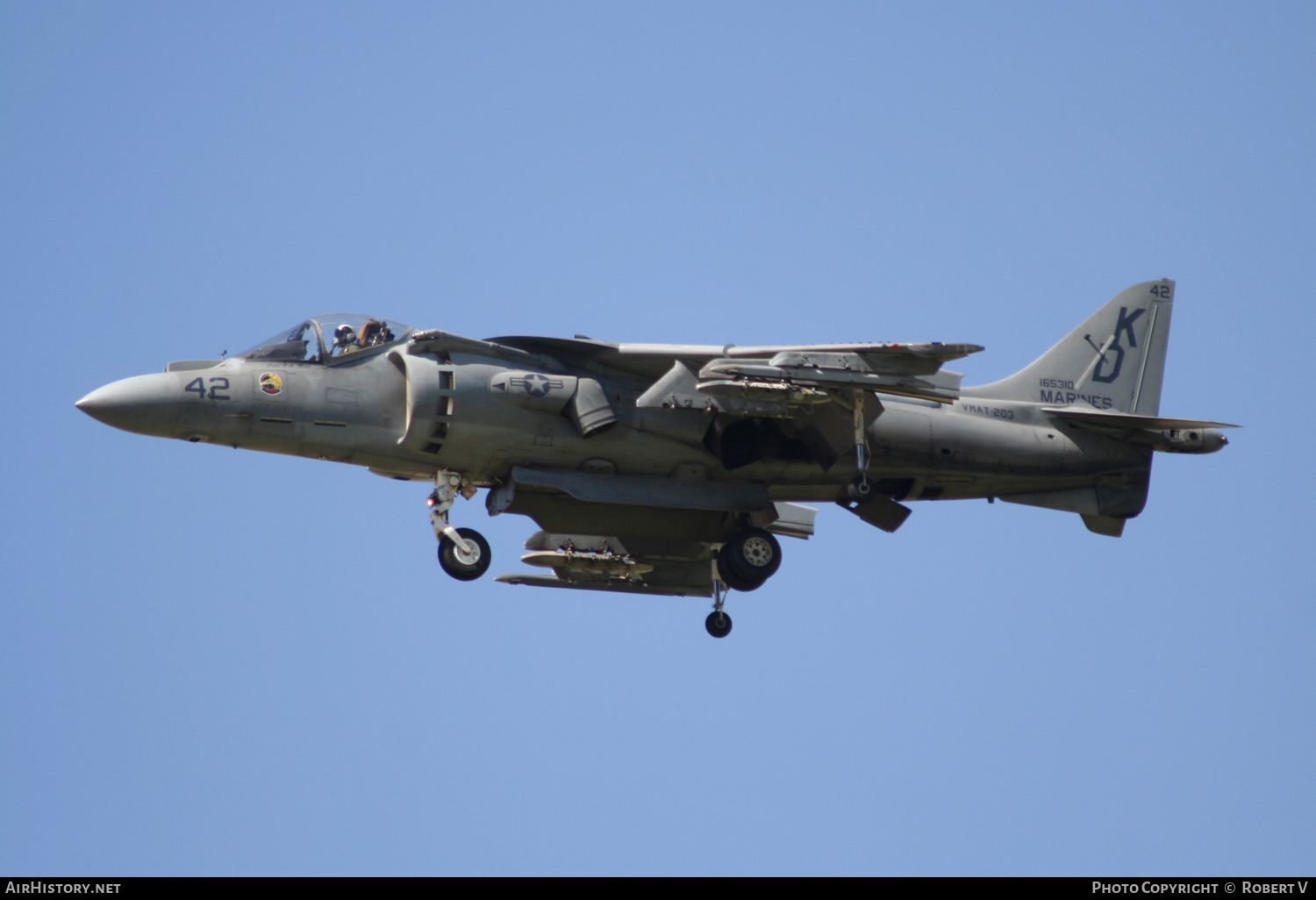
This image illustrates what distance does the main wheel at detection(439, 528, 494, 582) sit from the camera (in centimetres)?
2106

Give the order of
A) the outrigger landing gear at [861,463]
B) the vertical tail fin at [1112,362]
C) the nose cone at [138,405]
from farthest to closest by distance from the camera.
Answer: the vertical tail fin at [1112,362], the outrigger landing gear at [861,463], the nose cone at [138,405]

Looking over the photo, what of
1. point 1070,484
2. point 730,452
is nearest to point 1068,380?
point 1070,484

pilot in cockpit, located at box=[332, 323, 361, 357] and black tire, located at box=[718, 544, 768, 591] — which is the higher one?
pilot in cockpit, located at box=[332, 323, 361, 357]

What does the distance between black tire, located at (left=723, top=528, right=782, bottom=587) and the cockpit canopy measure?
5244 mm

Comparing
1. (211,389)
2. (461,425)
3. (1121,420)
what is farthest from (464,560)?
(1121,420)

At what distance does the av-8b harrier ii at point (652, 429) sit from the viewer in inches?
813

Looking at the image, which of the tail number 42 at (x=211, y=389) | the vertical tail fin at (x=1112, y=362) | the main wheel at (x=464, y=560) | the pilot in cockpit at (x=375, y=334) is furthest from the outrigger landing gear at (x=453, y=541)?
the vertical tail fin at (x=1112, y=362)

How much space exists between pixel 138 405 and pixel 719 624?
897 cm

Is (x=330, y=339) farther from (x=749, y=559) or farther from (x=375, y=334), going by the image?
(x=749, y=559)

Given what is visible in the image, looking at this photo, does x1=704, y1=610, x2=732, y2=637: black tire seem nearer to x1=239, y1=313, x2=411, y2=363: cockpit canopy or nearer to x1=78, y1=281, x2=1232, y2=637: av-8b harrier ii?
x1=78, y1=281, x2=1232, y2=637: av-8b harrier ii

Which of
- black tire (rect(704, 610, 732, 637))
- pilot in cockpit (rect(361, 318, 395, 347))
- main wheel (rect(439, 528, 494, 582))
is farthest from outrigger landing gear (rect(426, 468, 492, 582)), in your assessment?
black tire (rect(704, 610, 732, 637))

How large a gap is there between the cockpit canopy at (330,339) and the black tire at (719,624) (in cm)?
651

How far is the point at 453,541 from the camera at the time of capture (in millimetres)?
21141

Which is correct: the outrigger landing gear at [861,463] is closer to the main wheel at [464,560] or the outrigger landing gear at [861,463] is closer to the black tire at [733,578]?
the black tire at [733,578]
